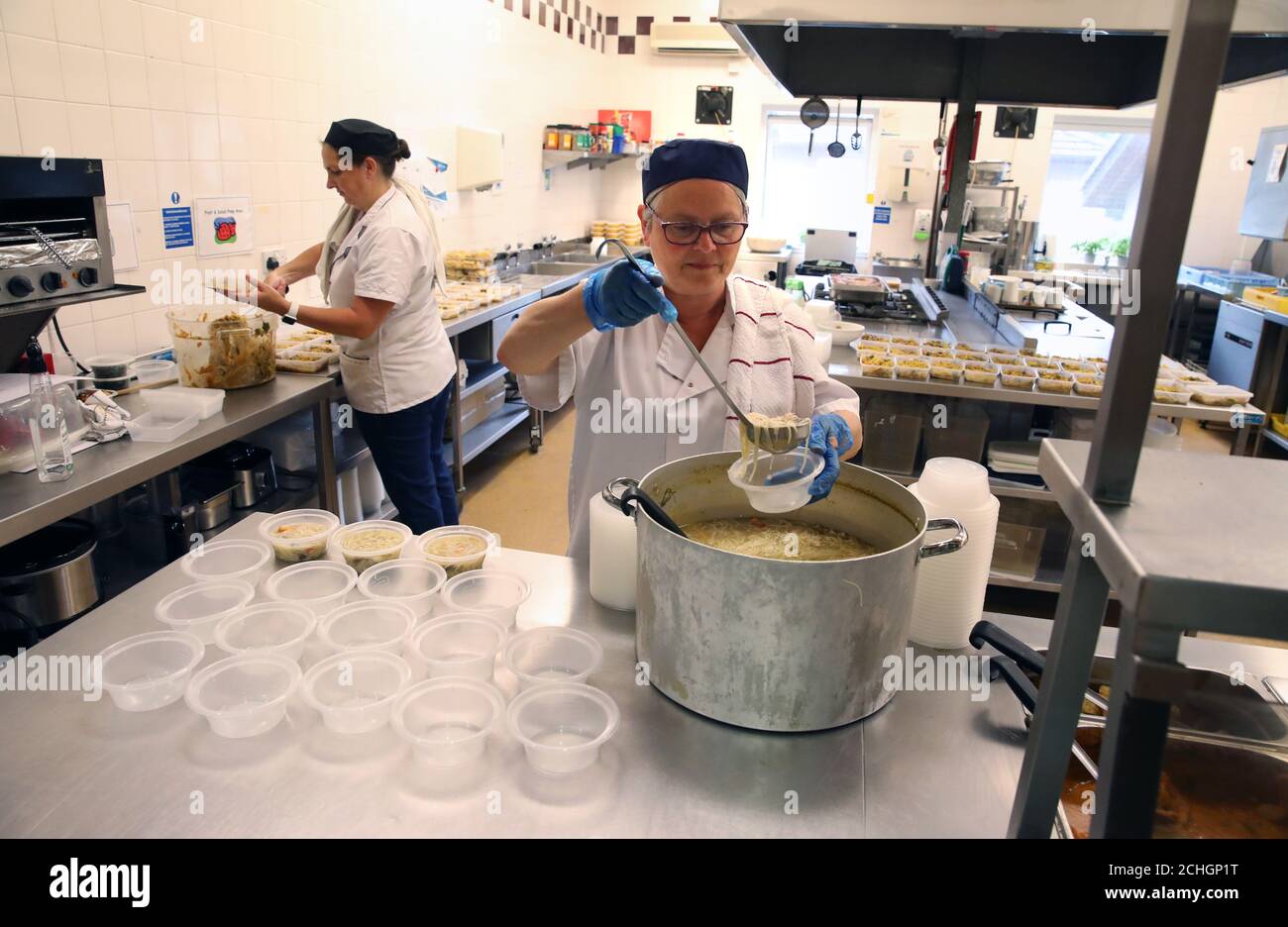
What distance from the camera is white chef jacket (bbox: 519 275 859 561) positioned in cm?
192

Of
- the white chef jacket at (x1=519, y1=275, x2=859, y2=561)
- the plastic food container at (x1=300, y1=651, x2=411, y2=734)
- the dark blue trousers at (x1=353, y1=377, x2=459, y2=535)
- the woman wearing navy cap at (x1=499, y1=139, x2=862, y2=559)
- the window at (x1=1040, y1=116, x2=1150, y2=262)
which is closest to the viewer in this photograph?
the plastic food container at (x1=300, y1=651, x2=411, y2=734)

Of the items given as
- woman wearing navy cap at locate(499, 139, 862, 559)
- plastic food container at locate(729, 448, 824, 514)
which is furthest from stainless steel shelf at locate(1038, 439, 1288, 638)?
woman wearing navy cap at locate(499, 139, 862, 559)

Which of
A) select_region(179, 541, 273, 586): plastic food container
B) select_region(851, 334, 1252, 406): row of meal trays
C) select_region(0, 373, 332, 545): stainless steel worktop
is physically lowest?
select_region(0, 373, 332, 545): stainless steel worktop

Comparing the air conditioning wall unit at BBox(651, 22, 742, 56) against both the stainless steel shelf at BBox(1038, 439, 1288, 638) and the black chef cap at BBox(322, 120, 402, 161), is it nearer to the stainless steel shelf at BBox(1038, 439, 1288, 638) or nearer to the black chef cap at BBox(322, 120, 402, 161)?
the black chef cap at BBox(322, 120, 402, 161)

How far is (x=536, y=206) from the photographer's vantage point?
22.5 ft

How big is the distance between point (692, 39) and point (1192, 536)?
27.1 ft

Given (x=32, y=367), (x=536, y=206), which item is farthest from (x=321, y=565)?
(x=536, y=206)

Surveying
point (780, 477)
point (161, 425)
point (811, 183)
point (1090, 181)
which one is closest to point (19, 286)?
point (161, 425)

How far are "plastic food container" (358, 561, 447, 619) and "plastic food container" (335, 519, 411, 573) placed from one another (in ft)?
0.11

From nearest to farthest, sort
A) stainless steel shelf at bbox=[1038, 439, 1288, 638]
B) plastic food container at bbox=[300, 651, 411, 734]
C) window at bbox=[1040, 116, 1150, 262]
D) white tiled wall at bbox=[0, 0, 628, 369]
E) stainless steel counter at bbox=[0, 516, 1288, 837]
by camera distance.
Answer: stainless steel shelf at bbox=[1038, 439, 1288, 638], stainless steel counter at bbox=[0, 516, 1288, 837], plastic food container at bbox=[300, 651, 411, 734], white tiled wall at bbox=[0, 0, 628, 369], window at bbox=[1040, 116, 1150, 262]

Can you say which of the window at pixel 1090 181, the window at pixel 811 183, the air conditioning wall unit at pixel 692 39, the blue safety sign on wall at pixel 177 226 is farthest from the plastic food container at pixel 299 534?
the window at pixel 1090 181

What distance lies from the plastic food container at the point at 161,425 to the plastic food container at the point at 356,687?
5.28ft

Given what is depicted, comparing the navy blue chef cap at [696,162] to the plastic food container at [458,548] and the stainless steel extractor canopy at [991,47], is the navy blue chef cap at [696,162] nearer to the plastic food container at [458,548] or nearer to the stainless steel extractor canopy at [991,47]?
the stainless steel extractor canopy at [991,47]

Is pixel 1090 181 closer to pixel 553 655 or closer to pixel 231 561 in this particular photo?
pixel 553 655
